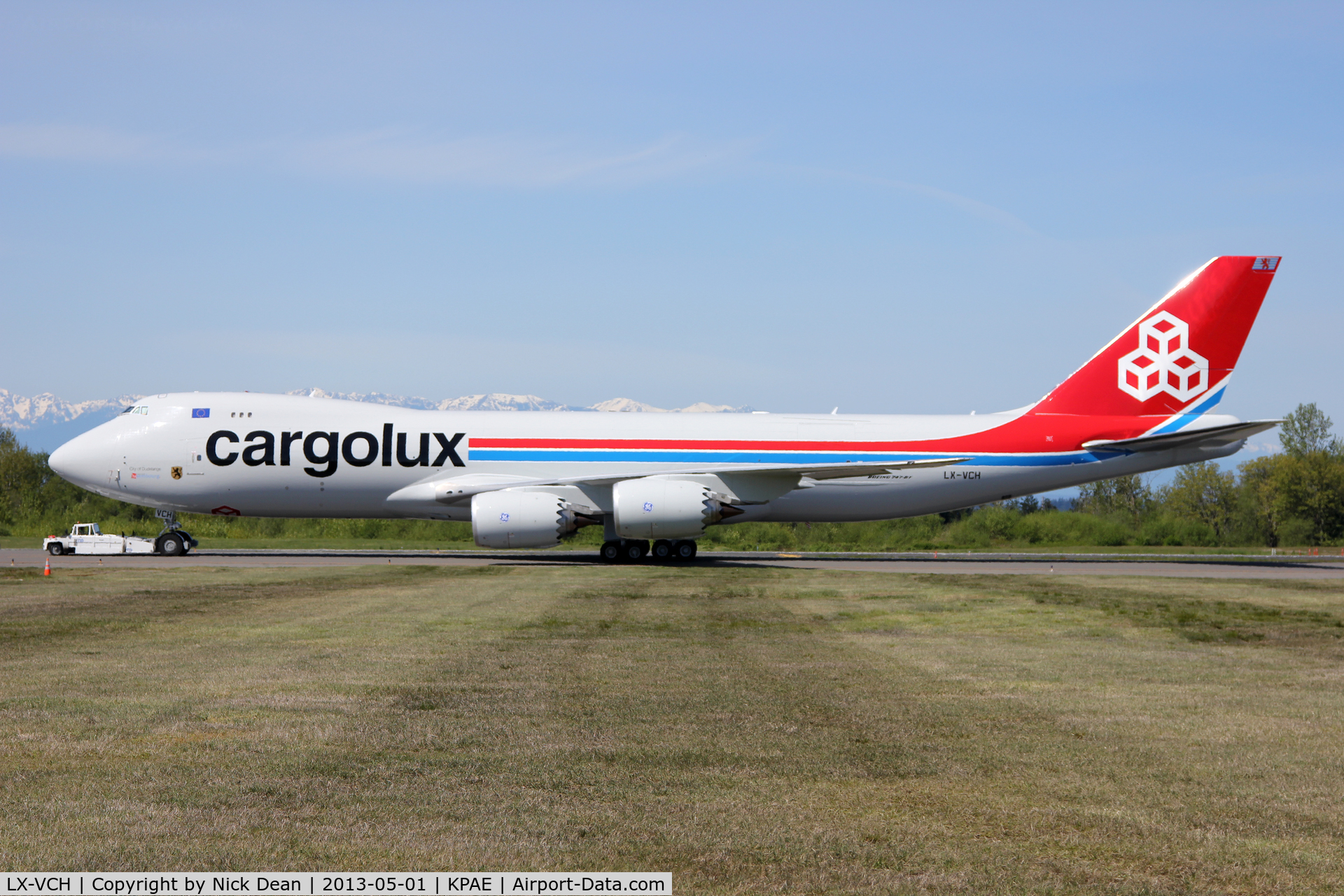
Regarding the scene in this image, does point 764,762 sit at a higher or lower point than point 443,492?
lower

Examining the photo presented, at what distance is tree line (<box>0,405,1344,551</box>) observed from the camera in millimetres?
55156

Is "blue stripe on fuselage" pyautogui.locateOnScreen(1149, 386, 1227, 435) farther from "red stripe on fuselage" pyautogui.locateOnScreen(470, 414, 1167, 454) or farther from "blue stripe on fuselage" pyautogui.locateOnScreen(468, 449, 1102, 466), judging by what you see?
"blue stripe on fuselage" pyautogui.locateOnScreen(468, 449, 1102, 466)

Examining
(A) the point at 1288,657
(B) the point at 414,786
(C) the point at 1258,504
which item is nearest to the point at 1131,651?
(A) the point at 1288,657

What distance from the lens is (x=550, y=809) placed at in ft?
22.4

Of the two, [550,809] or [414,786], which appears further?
[414,786]

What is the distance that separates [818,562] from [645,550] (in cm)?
624

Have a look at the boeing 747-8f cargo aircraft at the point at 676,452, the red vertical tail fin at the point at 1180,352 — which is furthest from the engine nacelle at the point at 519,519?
the red vertical tail fin at the point at 1180,352

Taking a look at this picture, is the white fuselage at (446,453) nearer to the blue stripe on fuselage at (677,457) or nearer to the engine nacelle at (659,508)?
the blue stripe on fuselage at (677,457)

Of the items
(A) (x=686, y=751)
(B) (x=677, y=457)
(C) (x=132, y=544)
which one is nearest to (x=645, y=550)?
(B) (x=677, y=457)

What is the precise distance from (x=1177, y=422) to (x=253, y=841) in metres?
36.6

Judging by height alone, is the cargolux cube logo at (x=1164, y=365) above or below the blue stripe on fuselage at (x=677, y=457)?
above

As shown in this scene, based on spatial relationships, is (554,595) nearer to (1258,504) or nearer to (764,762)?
(764,762)

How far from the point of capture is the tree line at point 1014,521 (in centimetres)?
5516

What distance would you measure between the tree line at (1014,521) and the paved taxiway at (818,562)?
7.16 m
